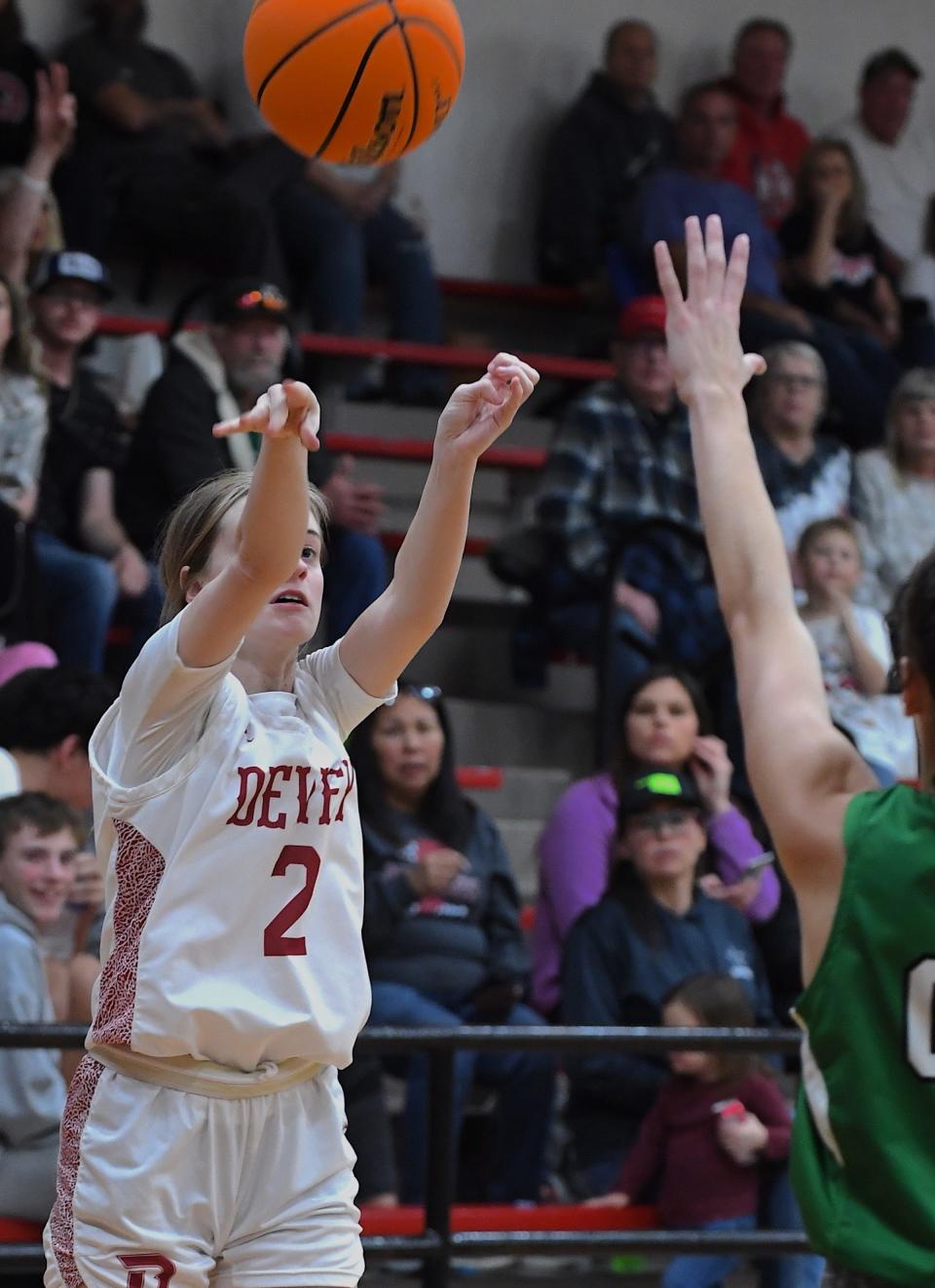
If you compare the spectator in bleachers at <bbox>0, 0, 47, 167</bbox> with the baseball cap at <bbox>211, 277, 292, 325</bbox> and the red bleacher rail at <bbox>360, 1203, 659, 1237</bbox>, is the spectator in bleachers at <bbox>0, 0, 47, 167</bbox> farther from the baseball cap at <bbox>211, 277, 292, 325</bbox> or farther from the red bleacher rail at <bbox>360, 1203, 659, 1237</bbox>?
the red bleacher rail at <bbox>360, 1203, 659, 1237</bbox>

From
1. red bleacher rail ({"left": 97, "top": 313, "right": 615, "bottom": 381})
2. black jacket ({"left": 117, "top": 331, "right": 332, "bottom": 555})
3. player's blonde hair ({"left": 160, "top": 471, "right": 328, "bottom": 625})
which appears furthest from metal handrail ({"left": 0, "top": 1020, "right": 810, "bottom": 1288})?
red bleacher rail ({"left": 97, "top": 313, "right": 615, "bottom": 381})

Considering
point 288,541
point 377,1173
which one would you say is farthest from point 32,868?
point 288,541

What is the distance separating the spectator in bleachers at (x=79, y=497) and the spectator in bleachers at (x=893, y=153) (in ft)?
15.8

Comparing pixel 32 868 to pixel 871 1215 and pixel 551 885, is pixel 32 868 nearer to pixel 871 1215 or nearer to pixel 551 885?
A: pixel 551 885

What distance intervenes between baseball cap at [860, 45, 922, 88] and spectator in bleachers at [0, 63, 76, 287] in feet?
14.6

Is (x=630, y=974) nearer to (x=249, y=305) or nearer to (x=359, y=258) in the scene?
(x=249, y=305)

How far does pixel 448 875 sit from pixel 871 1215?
308cm

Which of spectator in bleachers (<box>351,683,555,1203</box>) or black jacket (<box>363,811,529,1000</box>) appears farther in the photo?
black jacket (<box>363,811,529,1000</box>)

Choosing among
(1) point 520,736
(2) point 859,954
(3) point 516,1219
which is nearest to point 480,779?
(1) point 520,736

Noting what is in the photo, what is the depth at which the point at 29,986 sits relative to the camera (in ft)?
13.1

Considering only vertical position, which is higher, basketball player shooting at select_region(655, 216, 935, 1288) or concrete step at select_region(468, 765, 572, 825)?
concrete step at select_region(468, 765, 572, 825)

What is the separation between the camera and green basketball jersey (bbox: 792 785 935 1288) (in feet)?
5.91

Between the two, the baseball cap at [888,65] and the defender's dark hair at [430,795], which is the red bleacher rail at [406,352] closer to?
the baseball cap at [888,65]

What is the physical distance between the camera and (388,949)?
493 centimetres
